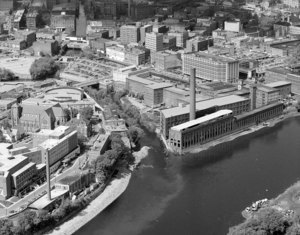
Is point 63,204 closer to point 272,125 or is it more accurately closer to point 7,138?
point 7,138

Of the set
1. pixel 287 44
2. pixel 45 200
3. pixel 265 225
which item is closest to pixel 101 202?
pixel 45 200

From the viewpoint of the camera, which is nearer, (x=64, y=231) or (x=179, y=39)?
(x=64, y=231)

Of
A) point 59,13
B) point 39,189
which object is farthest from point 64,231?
A: point 59,13

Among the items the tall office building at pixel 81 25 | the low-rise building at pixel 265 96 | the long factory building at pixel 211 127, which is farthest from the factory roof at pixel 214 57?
the tall office building at pixel 81 25

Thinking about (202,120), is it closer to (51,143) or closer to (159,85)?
(159,85)

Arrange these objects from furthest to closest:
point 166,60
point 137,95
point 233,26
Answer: point 233,26 < point 166,60 < point 137,95

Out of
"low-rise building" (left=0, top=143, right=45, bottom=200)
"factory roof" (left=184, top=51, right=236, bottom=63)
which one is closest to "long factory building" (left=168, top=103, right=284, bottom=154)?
"factory roof" (left=184, top=51, right=236, bottom=63)

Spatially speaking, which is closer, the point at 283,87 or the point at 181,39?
the point at 283,87
